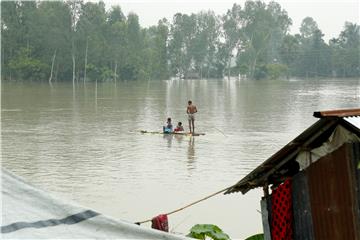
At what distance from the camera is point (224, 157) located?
12.7 meters

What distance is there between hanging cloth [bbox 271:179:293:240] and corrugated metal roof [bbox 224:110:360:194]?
0.10 meters

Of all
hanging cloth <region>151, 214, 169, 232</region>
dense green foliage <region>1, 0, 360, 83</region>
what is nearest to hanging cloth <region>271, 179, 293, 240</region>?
hanging cloth <region>151, 214, 169, 232</region>

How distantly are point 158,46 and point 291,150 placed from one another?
72.9 meters

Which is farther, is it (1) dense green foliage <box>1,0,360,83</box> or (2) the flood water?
(1) dense green foliage <box>1,0,360,83</box>

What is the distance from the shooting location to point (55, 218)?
3848 millimetres

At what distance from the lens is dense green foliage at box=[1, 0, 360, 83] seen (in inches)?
2379

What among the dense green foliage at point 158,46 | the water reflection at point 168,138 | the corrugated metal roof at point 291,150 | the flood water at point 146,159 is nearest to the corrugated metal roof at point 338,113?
the corrugated metal roof at point 291,150

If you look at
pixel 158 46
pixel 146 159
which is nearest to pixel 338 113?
pixel 146 159

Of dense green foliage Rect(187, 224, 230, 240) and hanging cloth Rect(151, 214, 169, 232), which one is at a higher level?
hanging cloth Rect(151, 214, 169, 232)

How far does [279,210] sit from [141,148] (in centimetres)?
955

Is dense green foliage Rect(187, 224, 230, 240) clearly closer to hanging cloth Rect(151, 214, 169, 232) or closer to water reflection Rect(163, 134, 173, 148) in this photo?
hanging cloth Rect(151, 214, 169, 232)

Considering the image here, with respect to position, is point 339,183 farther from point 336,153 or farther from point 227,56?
point 227,56

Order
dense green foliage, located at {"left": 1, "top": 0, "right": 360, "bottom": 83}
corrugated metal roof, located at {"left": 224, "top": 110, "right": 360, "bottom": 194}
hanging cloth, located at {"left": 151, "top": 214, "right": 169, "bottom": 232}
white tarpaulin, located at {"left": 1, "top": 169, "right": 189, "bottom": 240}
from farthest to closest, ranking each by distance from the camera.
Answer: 1. dense green foliage, located at {"left": 1, "top": 0, "right": 360, "bottom": 83}
2. hanging cloth, located at {"left": 151, "top": 214, "right": 169, "bottom": 232}
3. corrugated metal roof, located at {"left": 224, "top": 110, "right": 360, "bottom": 194}
4. white tarpaulin, located at {"left": 1, "top": 169, "right": 189, "bottom": 240}

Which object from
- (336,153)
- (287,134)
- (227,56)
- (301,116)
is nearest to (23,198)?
(336,153)
